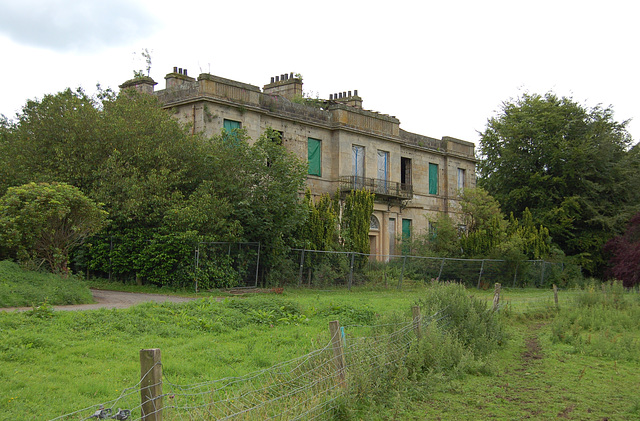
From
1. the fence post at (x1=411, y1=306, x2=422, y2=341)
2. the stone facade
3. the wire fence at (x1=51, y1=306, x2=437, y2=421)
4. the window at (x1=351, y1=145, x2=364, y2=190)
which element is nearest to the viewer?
the wire fence at (x1=51, y1=306, x2=437, y2=421)

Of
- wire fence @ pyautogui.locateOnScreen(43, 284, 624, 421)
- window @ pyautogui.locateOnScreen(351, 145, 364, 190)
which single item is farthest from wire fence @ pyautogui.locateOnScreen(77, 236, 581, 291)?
wire fence @ pyautogui.locateOnScreen(43, 284, 624, 421)

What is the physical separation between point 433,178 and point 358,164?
26.2 ft

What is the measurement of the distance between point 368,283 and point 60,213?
1410cm

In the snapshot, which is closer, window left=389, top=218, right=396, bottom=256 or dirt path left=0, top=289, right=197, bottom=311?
dirt path left=0, top=289, right=197, bottom=311

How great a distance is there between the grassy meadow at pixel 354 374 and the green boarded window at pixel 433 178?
82.3 ft

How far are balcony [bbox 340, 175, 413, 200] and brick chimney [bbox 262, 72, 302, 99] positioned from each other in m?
6.27

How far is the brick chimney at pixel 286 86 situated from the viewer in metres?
37.3

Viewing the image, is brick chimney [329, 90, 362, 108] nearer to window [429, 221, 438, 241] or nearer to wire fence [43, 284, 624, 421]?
window [429, 221, 438, 241]

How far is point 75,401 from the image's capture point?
25.9 feet

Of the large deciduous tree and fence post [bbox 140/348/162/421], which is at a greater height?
the large deciduous tree

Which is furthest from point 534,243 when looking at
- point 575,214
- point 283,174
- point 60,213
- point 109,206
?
point 60,213

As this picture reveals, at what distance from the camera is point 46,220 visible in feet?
61.1

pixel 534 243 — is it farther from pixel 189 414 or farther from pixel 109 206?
pixel 189 414

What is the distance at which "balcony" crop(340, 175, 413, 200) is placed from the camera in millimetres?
34875
